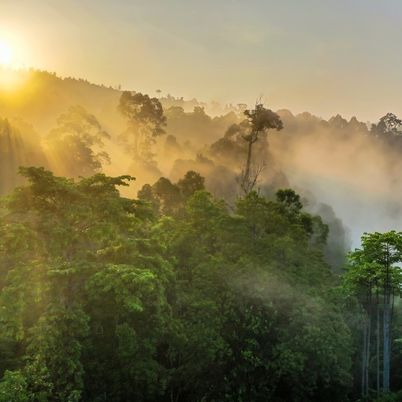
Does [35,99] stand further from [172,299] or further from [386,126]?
[172,299]

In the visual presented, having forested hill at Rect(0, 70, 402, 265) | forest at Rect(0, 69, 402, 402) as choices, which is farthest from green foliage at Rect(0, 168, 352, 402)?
forested hill at Rect(0, 70, 402, 265)

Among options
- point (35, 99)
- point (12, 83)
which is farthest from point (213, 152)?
point (12, 83)

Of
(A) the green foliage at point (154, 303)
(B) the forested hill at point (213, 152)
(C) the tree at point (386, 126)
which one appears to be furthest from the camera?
(C) the tree at point (386, 126)

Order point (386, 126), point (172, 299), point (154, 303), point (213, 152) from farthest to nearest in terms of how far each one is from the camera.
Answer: point (386, 126) < point (213, 152) < point (172, 299) < point (154, 303)

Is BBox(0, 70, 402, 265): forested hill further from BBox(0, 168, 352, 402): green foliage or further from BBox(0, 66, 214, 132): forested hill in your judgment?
BBox(0, 168, 352, 402): green foliage

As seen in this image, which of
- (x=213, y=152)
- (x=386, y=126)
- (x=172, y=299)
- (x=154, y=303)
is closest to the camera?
(x=154, y=303)

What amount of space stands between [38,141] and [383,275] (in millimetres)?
51854

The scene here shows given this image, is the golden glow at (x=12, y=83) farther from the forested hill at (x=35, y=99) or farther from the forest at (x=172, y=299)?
the forest at (x=172, y=299)

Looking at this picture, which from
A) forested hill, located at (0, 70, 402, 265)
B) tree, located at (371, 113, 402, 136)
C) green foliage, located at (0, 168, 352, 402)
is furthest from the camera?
tree, located at (371, 113, 402, 136)

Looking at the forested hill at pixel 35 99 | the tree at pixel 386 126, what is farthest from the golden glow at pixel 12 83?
the tree at pixel 386 126

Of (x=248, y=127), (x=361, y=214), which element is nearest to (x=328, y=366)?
(x=248, y=127)

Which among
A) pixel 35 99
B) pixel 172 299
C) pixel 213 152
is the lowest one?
pixel 172 299

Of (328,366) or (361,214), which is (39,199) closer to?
(328,366)

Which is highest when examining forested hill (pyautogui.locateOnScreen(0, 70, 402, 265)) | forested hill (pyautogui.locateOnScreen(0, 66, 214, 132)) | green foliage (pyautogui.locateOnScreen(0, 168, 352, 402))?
forested hill (pyautogui.locateOnScreen(0, 66, 214, 132))
